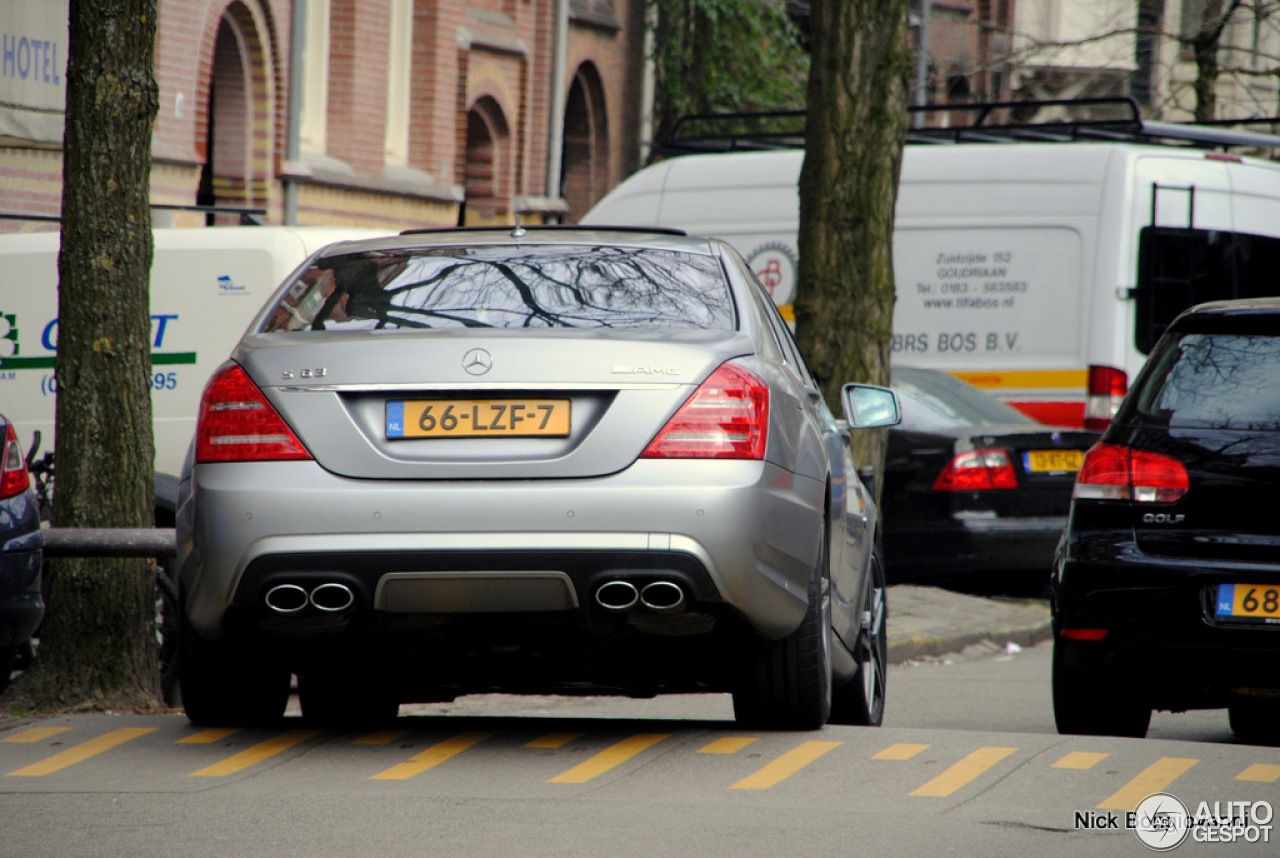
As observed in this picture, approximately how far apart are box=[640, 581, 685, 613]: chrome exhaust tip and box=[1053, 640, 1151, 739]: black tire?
2.03 meters

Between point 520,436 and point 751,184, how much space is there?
11287 mm

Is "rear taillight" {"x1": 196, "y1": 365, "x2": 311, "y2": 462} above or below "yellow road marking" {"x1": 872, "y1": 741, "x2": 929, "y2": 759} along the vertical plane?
above

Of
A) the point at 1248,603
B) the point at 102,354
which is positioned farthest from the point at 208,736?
the point at 1248,603

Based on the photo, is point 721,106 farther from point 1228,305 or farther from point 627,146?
point 1228,305

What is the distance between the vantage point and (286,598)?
17.5 ft

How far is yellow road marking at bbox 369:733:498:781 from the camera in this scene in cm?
553

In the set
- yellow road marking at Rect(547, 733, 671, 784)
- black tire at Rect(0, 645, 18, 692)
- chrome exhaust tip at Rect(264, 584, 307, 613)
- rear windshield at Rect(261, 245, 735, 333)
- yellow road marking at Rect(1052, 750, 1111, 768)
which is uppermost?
rear windshield at Rect(261, 245, 735, 333)

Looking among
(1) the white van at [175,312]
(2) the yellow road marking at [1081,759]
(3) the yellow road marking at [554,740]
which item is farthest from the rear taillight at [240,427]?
(1) the white van at [175,312]

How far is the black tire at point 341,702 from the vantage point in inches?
258

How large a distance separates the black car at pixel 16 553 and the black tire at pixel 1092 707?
11.7ft

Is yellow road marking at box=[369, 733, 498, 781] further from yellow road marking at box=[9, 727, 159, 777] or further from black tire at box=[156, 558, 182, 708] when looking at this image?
black tire at box=[156, 558, 182, 708]

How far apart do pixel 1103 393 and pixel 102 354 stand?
859 centimetres

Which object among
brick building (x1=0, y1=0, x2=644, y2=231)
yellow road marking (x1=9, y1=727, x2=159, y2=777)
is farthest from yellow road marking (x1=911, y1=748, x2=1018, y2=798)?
brick building (x1=0, y1=0, x2=644, y2=231)

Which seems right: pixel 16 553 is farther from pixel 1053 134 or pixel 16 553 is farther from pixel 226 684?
pixel 1053 134
